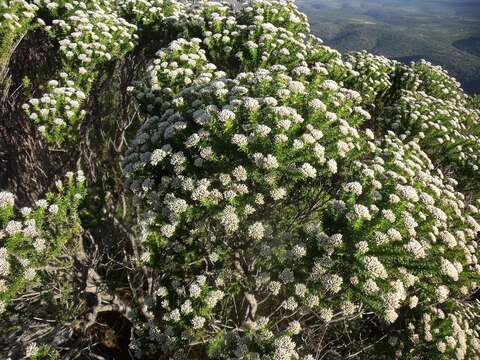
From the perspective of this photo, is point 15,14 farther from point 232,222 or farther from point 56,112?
point 232,222

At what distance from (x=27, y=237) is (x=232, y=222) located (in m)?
2.43

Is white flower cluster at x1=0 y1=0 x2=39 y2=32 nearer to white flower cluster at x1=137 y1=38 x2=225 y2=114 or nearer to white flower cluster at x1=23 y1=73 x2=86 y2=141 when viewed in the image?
white flower cluster at x1=23 y1=73 x2=86 y2=141

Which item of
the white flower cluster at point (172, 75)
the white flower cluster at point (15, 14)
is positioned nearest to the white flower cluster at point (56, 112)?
the white flower cluster at point (172, 75)

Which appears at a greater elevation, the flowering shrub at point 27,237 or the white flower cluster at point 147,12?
the white flower cluster at point 147,12

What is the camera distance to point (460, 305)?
7.05 meters

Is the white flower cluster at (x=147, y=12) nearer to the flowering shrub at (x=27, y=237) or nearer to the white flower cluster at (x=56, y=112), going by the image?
the white flower cluster at (x=56, y=112)

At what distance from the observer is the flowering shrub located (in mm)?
4438

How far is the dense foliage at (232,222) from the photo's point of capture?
15.1ft

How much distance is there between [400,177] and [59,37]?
8077mm

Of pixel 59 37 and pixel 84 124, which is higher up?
pixel 59 37

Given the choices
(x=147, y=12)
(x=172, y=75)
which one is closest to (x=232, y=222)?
(x=172, y=75)

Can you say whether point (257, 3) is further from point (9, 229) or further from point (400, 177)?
point (9, 229)

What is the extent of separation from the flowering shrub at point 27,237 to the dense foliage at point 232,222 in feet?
0.08

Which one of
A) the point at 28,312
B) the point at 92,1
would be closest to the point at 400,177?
the point at 28,312
